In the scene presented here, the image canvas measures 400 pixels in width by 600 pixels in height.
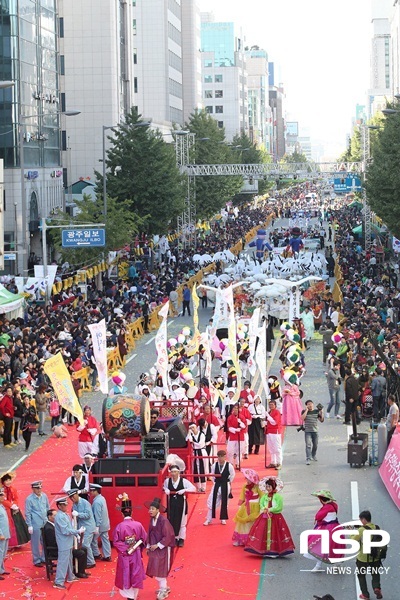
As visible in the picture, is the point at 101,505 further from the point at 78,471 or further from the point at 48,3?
the point at 48,3

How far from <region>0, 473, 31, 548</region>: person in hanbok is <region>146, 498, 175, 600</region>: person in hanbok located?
2.95 meters

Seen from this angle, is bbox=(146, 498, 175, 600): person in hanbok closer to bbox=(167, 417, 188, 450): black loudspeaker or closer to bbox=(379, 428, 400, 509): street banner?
bbox=(379, 428, 400, 509): street banner

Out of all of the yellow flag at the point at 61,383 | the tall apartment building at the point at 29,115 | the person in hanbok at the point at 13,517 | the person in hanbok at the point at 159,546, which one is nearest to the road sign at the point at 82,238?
the tall apartment building at the point at 29,115

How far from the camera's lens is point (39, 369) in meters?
32.0

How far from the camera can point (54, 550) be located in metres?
18.7

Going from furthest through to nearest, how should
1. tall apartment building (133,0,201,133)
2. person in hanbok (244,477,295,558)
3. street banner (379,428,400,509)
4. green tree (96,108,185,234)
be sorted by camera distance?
tall apartment building (133,0,201,133) → green tree (96,108,185,234) → street banner (379,428,400,509) → person in hanbok (244,477,295,558)

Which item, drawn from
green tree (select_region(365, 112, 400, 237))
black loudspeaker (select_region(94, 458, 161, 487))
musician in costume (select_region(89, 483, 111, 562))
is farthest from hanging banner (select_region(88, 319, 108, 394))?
green tree (select_region(365, 112, 400, 237))

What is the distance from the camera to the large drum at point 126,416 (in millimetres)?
22016

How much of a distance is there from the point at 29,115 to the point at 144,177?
11.7m

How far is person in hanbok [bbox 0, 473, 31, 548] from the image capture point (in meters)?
19.7

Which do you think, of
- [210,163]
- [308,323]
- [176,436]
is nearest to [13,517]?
[176,436]

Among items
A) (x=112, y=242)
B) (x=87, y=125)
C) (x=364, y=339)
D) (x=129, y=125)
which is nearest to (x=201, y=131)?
(x=87, y=125)

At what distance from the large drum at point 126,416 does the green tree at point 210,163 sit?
A: 77.8 metres

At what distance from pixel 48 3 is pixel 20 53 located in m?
7.72
